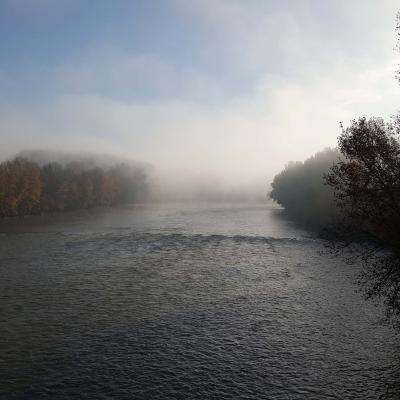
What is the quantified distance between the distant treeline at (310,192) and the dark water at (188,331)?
3274 centimetres

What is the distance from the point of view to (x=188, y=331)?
99.3 ft

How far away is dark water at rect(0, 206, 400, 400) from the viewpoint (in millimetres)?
22500

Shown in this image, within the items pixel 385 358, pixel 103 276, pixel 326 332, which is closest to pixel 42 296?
pixel 103 276

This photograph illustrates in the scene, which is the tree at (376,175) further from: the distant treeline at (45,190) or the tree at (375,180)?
the distant treeline at (45,190)

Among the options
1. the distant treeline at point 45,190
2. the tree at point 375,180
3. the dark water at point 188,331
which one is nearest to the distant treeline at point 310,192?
the dark water at point 188,331

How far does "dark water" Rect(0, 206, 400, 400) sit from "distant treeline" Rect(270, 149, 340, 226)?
3274cm

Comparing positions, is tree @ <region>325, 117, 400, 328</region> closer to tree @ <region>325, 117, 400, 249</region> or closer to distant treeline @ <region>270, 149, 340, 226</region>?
tree @ <region>325, 117, 400, 249</region>

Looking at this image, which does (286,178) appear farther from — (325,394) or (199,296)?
(325,394)

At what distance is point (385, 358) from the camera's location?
85.6 ft

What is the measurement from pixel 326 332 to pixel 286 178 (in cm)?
15300

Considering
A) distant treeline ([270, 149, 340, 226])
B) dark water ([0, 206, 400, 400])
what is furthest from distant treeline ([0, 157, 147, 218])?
distant treeline ([270, 149, 340, 226])

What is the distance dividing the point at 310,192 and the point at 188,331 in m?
94.9

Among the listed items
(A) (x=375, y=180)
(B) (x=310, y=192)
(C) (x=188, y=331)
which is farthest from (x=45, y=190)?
(A) (x=375, y=180)

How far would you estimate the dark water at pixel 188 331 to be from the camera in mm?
22500
